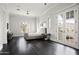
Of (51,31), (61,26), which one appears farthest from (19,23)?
(61,26)

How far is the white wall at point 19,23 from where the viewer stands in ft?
23.4

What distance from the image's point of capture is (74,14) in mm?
3469

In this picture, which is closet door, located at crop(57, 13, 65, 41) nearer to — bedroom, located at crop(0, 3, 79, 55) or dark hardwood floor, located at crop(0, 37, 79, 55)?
bedroom, located at crop(0, 3, 79, 55)

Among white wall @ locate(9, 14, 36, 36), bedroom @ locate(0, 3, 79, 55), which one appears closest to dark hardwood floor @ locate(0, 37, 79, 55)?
bedroom @ locate(0, 3, 79, 55)

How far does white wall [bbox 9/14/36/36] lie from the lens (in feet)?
23.4

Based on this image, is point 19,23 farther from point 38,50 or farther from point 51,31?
point 38,50

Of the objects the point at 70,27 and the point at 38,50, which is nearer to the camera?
the point at 38,50

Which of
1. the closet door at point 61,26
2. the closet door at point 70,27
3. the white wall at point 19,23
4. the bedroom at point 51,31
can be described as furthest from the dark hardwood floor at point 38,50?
the white wall at point 19,23

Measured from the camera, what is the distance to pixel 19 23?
7637 mm

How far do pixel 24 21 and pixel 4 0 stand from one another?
21.6 feet

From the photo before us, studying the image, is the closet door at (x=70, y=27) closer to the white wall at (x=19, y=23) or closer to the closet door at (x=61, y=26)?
the closet door at (x=61, y=26)

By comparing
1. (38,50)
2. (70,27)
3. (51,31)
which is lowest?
(38,50)

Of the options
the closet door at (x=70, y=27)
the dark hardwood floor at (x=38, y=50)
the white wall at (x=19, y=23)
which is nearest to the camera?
the dark hardwood floor at (x=38, y=50)
